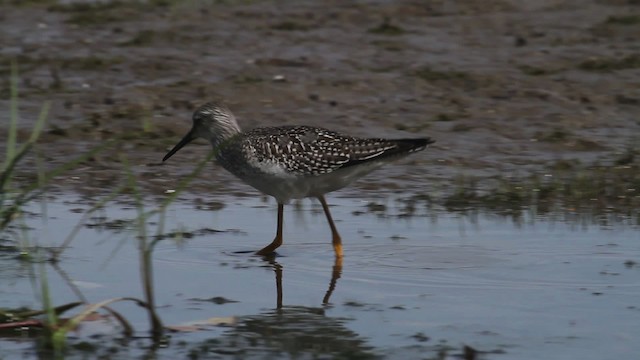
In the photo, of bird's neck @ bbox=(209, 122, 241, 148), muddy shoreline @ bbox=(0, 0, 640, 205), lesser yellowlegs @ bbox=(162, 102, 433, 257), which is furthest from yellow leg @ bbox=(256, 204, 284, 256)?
muddy shoreline @ bbox=(0, 0, 640, 205)

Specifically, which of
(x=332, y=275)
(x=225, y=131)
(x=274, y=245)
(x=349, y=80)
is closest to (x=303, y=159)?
(x=274, y=245)

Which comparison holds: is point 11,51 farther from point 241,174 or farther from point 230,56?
point 241,174

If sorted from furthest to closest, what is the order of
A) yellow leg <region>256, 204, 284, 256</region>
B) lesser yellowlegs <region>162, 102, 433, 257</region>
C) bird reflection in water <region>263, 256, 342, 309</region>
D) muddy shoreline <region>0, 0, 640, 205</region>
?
muddy shoreline <region>0, 0, 640, 205</region> < lesser yellowlegs <region>162, 102, 433, 257</region> < yellow leg <region>256, 204, 284, 256</region> < bird reflection in water <region>263, 256, 342, 309</region>

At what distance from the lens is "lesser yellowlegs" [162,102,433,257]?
9508 mm

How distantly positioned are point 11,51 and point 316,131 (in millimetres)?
6337

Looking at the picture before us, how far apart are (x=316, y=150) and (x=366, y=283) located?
128cm

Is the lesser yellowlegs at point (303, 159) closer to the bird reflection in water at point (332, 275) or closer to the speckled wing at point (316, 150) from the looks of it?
the speckled wing at point (316, 150)

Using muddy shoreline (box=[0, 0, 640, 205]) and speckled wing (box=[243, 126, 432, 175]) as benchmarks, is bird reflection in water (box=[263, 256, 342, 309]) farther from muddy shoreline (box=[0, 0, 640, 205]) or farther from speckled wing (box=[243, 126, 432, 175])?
muddy shoreline (box=[0, 0, 640, 205])

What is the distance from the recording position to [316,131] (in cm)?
979

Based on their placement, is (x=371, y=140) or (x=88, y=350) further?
(x=371, y=140)

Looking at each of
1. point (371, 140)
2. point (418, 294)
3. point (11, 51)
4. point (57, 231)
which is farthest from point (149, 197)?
point (11, 51)

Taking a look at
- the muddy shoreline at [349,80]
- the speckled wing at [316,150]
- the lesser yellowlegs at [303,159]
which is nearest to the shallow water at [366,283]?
the lesser yellowlegs at [303,159]

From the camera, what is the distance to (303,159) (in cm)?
951

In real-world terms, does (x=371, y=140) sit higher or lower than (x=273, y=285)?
higher
